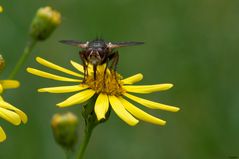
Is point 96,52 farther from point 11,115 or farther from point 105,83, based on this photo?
point 11,115

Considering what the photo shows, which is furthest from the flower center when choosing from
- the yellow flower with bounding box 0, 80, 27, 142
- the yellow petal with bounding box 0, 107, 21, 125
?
the yellow petal with bounding box 0, 107, 21, 125

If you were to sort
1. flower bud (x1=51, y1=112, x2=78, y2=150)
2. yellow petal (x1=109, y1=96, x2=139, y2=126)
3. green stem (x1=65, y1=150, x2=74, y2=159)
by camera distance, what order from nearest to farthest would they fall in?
1. yellow petal (x1=109, y1=96, x2=139, y2=126)
2. green stem (x1=65, y1=150, x2=74, y2=159)
3. flower bud (x1=51, y1=112, x2=78, y2=150)

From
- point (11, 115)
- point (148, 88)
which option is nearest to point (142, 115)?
point (148, 88)

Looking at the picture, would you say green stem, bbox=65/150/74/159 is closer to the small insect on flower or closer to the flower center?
the flower center

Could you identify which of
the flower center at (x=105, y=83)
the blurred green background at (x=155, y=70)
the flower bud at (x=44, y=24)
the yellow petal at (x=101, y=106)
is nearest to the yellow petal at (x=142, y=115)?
the yellow petal at (x=101, y=106)

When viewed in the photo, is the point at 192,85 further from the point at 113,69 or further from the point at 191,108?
the point at 113,69

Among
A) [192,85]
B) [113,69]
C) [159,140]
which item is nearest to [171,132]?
[159,140]
